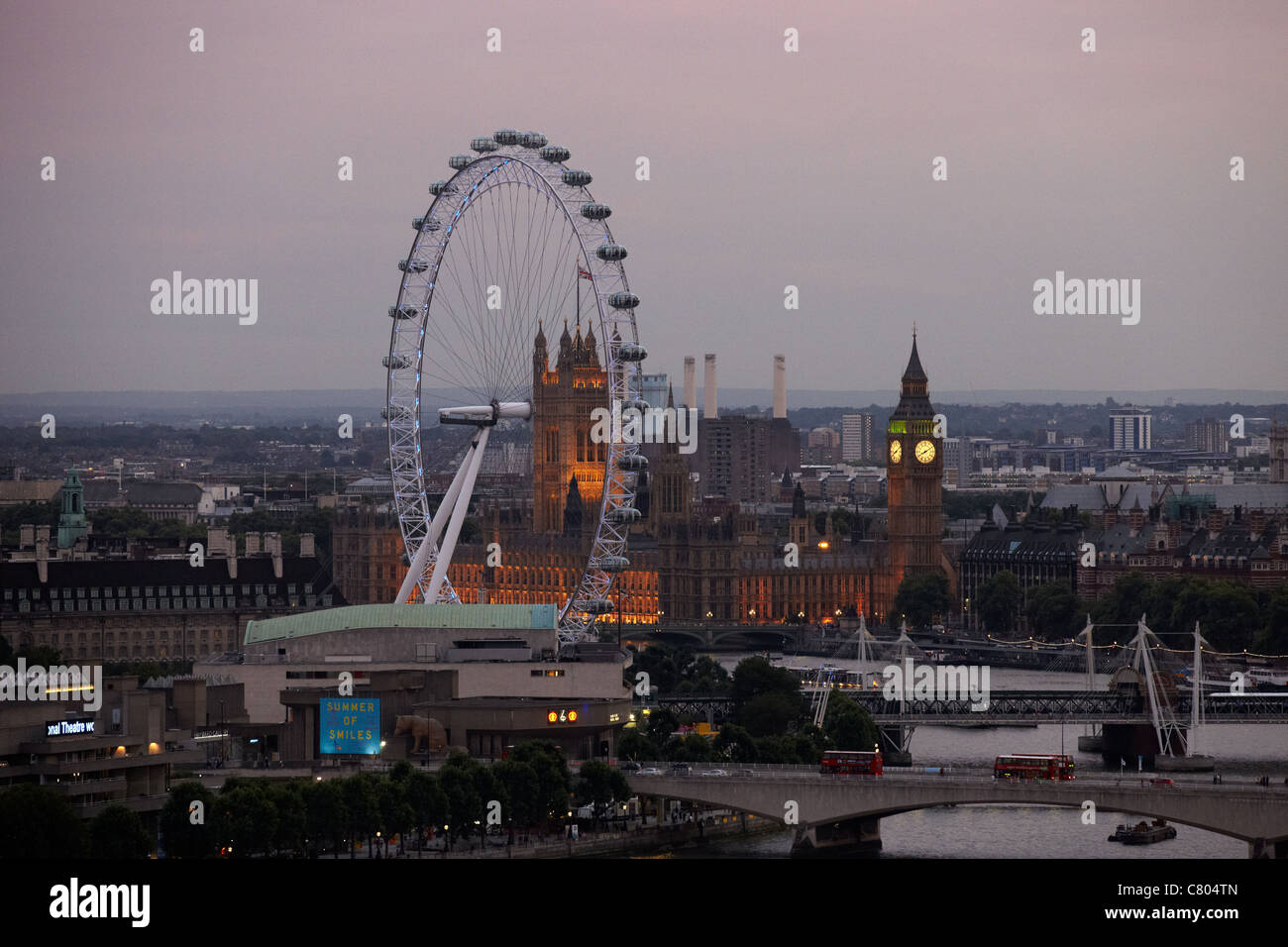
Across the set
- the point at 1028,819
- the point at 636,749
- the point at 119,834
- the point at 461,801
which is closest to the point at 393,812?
the point at 461,801

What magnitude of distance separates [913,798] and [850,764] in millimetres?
3325

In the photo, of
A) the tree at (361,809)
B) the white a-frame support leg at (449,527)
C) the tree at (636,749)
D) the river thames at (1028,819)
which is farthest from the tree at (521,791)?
the white a-frame support leg at (449,527)

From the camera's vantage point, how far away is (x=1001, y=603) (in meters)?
141

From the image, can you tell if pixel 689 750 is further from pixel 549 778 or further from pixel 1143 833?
pixel 1143 833

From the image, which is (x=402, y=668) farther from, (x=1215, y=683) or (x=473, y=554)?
(x=473, y=554)

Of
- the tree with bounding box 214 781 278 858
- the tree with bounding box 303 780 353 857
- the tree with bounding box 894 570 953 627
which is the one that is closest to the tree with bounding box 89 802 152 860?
the tree with bounding box 214 781 278 858

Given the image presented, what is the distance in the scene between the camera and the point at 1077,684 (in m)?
109

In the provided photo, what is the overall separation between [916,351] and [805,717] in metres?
92.6

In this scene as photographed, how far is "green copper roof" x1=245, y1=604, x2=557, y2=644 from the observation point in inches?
2756

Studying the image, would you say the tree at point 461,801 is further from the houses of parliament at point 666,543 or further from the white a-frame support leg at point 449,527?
the houses of parliament at point 666,543

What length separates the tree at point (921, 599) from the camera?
146500 mm

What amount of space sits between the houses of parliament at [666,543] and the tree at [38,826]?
9130 cm

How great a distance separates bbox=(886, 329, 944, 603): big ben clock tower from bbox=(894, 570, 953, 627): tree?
5081 millimetres

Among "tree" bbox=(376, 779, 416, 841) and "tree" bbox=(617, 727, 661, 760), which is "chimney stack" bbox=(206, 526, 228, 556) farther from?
"tree" bbox=(376, 779, 416, 841)
